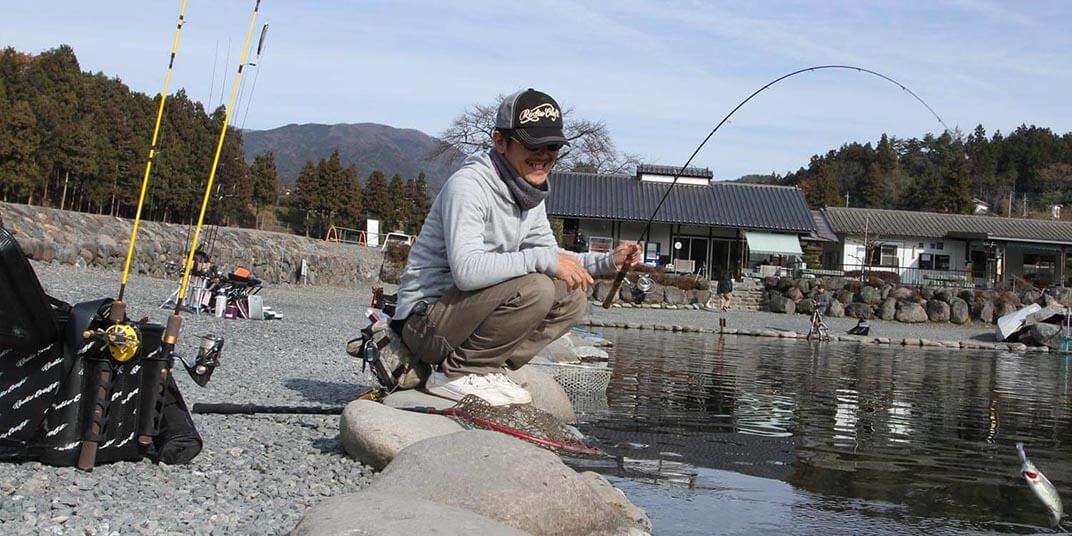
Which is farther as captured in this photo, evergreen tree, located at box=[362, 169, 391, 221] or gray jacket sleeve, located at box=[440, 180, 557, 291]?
evergreen tree, located at box=[362, 169, 391, 221]

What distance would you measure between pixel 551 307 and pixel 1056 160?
8852cm

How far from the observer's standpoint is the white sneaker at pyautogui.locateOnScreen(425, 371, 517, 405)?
4.15 meters

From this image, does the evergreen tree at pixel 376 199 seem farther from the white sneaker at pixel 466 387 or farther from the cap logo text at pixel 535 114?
the cap logo text at pixel 535 114

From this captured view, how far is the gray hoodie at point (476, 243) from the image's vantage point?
385 cm

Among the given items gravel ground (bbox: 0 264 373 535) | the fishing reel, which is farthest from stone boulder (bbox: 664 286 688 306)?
the fishing reel

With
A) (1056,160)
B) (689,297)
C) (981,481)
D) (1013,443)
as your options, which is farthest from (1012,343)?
(1056,160)

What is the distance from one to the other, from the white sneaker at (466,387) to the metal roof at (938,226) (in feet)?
146

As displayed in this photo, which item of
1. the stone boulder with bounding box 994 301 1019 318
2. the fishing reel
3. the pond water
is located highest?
the stone boulder with bounding box 994 301 1019 318

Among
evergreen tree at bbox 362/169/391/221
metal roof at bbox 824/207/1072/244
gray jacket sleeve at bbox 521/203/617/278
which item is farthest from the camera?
evergreen tree at bbox 362/169/391/221

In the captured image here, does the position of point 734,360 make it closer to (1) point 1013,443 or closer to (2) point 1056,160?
(1) point 1013,443

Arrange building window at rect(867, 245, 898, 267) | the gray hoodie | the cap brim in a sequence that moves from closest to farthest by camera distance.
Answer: the gray hoodie < the cap brim < building window at rect(867, 245, 898, 267)

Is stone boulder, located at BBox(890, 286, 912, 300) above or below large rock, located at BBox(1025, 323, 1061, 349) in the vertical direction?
above

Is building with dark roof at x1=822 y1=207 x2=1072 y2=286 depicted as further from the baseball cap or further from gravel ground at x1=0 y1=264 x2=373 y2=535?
the baseball cap

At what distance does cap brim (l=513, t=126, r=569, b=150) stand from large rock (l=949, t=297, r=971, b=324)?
1234 inches
